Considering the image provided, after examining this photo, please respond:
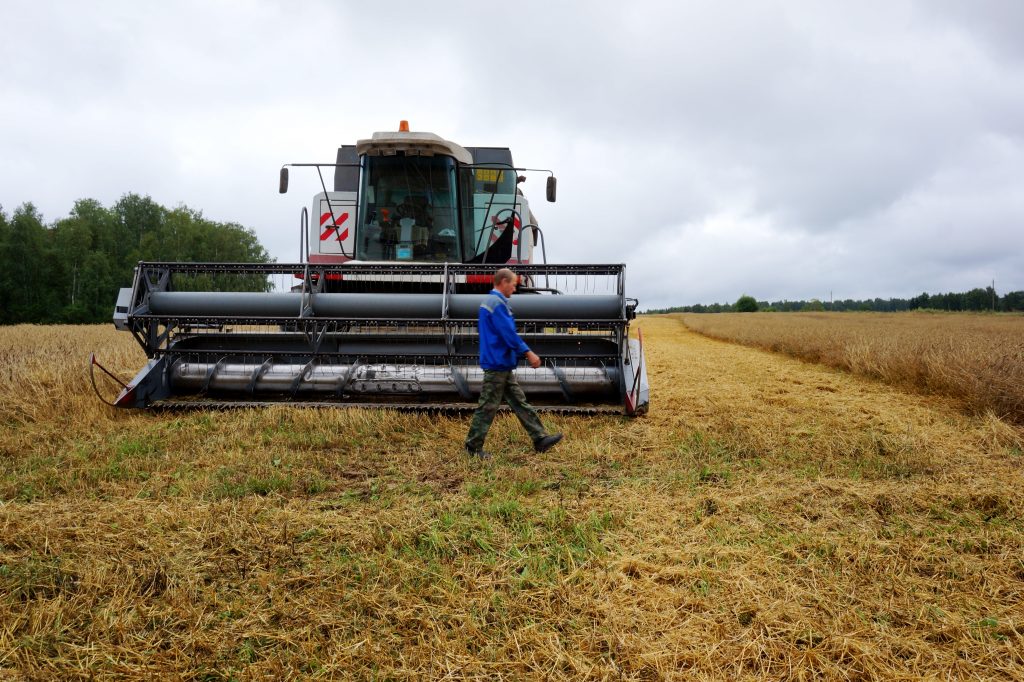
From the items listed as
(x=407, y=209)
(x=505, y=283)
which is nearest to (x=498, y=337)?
(x=505, y=283)

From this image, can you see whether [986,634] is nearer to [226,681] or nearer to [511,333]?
[226,681]

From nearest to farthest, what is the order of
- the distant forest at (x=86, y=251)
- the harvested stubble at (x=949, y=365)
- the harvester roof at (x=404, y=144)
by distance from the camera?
the harvested stubble at (x=949, y=365)
the harvester roof at (x=404, y=144)
the distant forest at (x=86, y=251)

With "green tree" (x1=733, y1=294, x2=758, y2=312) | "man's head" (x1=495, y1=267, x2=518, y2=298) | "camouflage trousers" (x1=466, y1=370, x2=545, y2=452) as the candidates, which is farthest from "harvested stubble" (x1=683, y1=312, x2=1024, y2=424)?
"green tree" (x1=733, y1=294, x2=758, y2=312)

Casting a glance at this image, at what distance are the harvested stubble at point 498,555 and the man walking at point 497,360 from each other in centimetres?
23

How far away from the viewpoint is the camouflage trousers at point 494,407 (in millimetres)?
4445

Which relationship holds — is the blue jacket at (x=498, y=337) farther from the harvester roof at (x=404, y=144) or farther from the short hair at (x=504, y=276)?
the harvester roof at (x=404, y=144)

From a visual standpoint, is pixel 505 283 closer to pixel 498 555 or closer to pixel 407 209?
pixel 498 555

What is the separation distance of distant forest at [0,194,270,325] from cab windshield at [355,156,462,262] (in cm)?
3671

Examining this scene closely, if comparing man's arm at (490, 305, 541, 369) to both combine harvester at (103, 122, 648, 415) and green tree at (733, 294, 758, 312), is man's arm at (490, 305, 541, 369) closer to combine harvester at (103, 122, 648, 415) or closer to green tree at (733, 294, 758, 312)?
combine harvester at (103, 122, 648, 415)

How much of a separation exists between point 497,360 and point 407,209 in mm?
3633

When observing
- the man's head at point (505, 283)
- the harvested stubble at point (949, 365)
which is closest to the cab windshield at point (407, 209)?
the man's head at point (505, 283)

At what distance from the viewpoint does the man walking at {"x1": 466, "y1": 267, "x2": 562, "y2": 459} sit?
14.6 ft

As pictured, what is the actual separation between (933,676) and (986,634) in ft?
1.51

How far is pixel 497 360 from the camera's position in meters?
4.46
